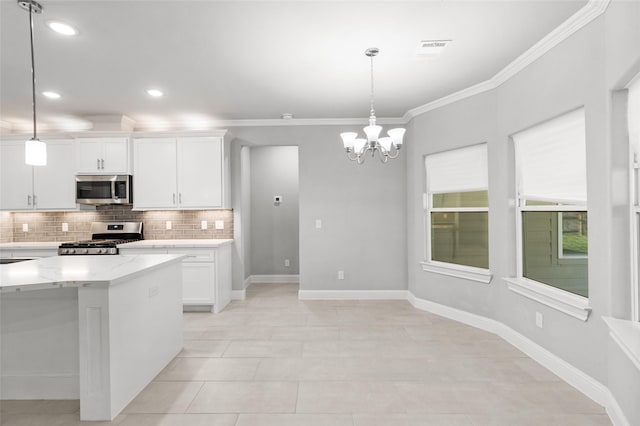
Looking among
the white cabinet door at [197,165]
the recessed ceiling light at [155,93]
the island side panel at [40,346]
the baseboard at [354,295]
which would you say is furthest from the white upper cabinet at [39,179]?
the baseboard at [354,295]

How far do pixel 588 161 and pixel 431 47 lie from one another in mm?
1469

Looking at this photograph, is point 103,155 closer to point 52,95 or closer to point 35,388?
point 52,95

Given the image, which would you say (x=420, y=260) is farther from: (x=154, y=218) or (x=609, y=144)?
(x=154, y=218)

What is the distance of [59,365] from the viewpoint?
8.29ft

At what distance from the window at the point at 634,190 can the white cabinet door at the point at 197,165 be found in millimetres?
4361

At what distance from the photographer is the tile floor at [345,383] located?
230 centimetres

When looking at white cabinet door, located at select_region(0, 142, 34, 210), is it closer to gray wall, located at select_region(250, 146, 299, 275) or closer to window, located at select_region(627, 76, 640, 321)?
gray wall, located at select_region(250, 146, 299, 275)

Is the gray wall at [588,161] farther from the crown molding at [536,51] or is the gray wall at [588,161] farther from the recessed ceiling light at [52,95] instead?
the recessed ceiling light at [52,95]

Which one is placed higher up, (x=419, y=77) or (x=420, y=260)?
(x=419, y=77)

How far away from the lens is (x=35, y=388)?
2.52 m

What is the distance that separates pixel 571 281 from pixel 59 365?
13.0 ft

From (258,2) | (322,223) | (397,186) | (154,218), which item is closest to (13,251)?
(154,218)

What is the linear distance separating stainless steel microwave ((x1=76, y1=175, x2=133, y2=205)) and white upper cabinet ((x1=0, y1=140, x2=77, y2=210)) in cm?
17

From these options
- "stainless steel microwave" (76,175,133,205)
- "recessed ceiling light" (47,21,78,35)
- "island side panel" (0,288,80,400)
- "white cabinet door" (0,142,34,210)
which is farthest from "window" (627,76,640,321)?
"white cabinet door" (0,142,34,210)
